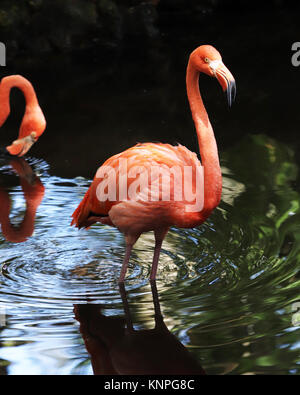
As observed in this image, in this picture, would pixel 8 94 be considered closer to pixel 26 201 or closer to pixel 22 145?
pixel 22 145

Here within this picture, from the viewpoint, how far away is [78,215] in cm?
452

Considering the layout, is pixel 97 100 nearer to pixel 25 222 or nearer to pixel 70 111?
pixel 70 111

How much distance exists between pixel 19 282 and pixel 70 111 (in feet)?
14.8

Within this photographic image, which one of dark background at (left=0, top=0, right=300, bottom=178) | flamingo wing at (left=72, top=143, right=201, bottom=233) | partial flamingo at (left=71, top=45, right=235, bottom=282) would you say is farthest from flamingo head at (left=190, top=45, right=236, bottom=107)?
dark background at (left=0, top=0, right=300, bottom=178)

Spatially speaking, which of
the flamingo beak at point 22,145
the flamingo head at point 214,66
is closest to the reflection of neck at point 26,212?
the flamingo beak at point 22,145

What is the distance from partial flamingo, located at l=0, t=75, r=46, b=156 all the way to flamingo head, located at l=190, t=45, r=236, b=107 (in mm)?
3274

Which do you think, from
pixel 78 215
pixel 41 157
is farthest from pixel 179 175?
pixel 41 157

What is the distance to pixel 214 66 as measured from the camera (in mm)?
3645

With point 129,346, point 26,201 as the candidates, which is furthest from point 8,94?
point 129,346

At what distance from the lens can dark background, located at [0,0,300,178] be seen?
7535mm

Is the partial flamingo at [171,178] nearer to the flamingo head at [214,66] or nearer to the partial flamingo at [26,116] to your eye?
the flamingo head at [214,66]

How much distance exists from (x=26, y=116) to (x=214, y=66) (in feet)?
11.5

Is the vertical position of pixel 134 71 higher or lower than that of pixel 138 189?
higher

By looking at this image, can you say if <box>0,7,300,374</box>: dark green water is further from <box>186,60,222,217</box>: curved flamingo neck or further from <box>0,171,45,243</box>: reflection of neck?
<box>186,60,222,217</box>: curved flamingo neck
